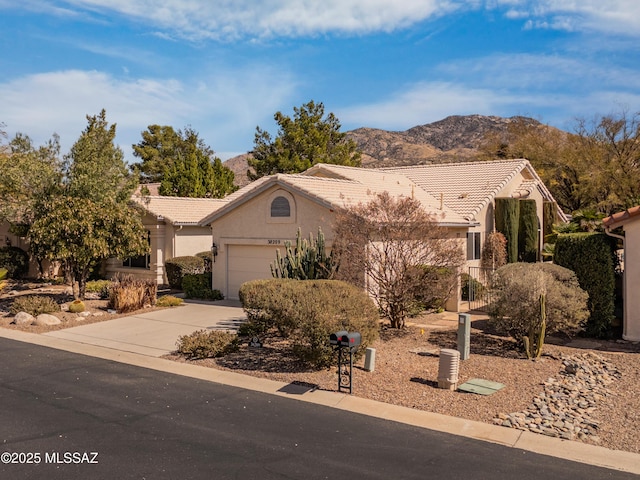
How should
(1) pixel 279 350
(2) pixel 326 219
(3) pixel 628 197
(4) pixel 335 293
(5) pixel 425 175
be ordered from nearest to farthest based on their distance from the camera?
(4) pixel 335 293, (1) pixel 279 350, (2) pixel 326 219, (5) pixel 425 175, (3) pixel 628 197

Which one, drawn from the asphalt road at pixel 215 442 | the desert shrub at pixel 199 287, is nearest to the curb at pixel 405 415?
the asphalt road at pixel 215 442

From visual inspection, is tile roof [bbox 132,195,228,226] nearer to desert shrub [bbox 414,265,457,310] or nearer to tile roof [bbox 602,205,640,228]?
desert shrub [bbox 414,265,457,310]

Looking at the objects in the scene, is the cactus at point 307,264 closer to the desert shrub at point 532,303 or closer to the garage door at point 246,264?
the garage door at point 246,264

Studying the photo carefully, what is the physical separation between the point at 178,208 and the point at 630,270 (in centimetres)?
1902

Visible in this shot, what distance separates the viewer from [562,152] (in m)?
37.4

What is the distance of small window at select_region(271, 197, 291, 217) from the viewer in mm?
18750

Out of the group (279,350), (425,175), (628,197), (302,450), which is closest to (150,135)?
(425,175)

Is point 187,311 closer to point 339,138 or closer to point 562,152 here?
point 562,152

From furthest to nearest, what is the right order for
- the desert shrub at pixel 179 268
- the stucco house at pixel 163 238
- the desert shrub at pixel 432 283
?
the stucco house at pixel 163 238, the desert shrub at pixel 179 268, the desert shrub at pixel 432 283

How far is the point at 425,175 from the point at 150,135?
42770 mm

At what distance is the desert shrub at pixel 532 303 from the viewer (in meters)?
11.8

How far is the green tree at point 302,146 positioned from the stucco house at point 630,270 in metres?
32.8

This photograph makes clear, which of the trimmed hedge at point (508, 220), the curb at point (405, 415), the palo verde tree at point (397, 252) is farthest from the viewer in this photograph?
the trimmed hedge at point (508, 220)

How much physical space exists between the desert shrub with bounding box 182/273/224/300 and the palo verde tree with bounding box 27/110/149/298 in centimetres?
195
